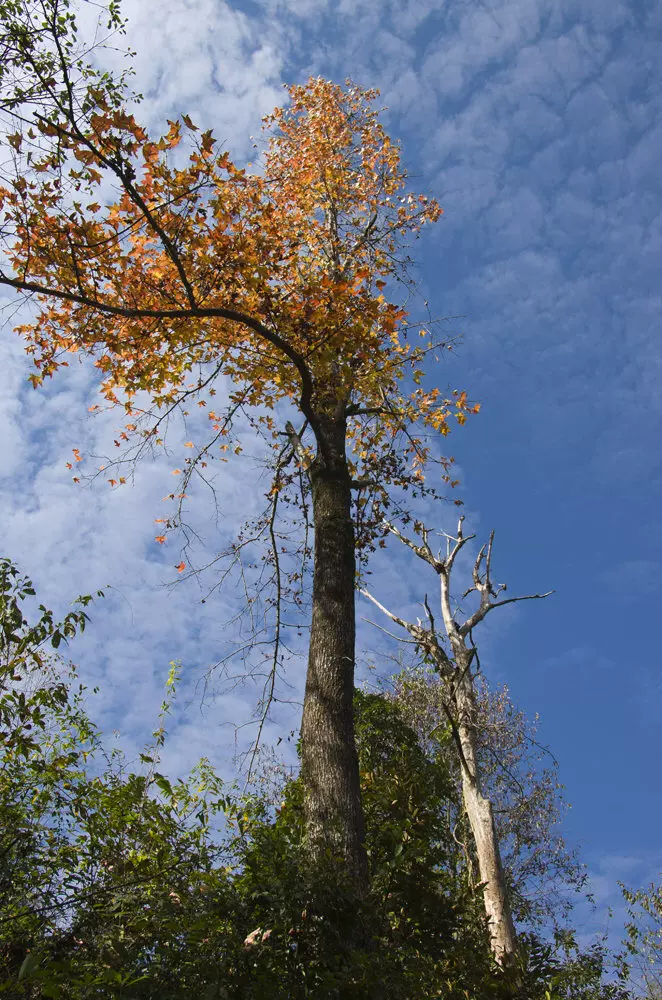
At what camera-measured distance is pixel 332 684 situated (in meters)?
6.07

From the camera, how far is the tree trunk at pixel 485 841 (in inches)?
380

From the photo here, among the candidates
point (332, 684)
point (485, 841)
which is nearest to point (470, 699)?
point (485, 841)

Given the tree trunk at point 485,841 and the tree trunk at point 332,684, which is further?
the tree trunk at point 485,841

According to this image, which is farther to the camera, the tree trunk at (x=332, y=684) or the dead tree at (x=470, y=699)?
the dead tree at (x=470, y=699)

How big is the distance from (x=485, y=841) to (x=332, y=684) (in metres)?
5.84

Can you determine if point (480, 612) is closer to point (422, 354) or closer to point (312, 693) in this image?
point (422, 354)

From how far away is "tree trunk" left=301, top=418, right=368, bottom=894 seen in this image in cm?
518

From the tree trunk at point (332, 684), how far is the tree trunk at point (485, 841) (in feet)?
10.7

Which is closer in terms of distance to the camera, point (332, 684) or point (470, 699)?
point (332, 684)

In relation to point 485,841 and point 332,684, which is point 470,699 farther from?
point 332,684

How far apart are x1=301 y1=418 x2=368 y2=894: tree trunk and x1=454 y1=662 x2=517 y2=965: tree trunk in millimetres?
3253

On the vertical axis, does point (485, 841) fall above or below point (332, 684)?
above

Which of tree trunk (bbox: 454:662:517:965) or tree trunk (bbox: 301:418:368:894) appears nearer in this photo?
tree trunk (bbox: 301:418:368:894)

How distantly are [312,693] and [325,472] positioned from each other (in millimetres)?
2394
